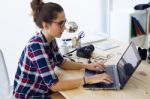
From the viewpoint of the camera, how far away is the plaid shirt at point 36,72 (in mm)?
1523

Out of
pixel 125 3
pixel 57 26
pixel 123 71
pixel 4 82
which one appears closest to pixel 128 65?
pixel 123 71

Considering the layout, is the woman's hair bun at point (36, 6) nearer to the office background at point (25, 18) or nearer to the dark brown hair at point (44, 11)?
the dark brown hair at point (44, 11)

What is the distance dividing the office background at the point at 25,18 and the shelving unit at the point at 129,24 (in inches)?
11.3

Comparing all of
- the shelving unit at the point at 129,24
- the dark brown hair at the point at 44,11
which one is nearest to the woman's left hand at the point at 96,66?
the dark brown hair at the point at 44,11

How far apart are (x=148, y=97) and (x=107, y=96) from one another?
0.24m

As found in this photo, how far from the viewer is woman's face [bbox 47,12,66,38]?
5.28 ft

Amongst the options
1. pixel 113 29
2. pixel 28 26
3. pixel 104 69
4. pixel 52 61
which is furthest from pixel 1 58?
pixel 113 29

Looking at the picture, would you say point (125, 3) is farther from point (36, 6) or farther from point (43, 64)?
point (43, 64)

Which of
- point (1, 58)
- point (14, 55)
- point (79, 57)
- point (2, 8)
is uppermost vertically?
point (2, 8)

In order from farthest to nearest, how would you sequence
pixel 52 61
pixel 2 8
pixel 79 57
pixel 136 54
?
1. pixel 2 8
2. pixel 79 57
3. pixel 52 61
4. pixel 136 54

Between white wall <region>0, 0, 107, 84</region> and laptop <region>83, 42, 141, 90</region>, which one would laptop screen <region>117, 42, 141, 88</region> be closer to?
laptop <region>83, 42, 141, 90</region>

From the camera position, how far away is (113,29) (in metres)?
3.31

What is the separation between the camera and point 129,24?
118 inches

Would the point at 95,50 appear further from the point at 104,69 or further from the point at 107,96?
the point at 107,96
